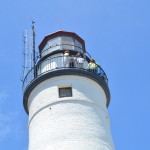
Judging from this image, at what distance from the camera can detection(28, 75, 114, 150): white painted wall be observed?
571 inches

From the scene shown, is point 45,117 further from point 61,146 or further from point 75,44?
point 75,44

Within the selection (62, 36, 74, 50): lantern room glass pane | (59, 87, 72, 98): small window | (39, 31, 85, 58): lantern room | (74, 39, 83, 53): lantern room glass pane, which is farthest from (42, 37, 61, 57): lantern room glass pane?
(59, 87, 72, 98): small window

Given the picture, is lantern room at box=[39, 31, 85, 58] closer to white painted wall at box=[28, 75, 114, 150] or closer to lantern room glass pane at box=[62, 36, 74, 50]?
lantern room glass pane at box=[62, 36, 74, 50]

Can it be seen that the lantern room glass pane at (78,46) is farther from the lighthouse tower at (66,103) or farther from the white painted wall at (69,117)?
the white painted wall at (69,117)

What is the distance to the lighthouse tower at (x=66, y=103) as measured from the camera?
14625 millimetres

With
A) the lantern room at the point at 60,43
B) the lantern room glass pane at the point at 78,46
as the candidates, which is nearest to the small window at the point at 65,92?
the lantern room at the point at 60,43

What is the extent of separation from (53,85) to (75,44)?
11.9 ft

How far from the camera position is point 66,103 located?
1559 cm

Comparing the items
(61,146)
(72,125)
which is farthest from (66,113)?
(61,146)

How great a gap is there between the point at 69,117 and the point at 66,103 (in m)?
0.73

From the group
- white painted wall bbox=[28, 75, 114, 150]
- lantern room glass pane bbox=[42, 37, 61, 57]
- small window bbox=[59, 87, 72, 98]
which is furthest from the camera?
lantern room glass pane bbox=[42, 37, 61, 57]

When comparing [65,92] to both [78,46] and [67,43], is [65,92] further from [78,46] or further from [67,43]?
[78,46]

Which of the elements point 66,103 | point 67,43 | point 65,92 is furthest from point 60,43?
point 66,103

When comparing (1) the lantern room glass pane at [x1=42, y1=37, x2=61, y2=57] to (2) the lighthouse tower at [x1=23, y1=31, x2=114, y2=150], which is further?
(1) the lantern room glass pane at [x1=42, y1=37, x2=61, y2=57]
